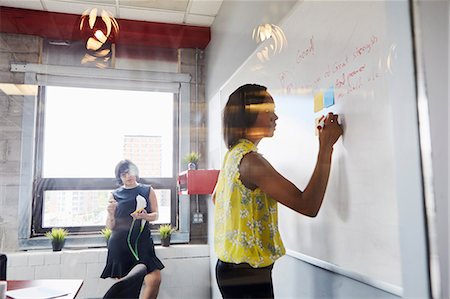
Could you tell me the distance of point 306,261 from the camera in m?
0.71

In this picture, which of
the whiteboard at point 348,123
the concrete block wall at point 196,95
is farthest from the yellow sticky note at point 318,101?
the concrete block wall at point 196,95

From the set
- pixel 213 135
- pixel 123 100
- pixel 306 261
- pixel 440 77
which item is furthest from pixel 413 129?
pixel 123 100

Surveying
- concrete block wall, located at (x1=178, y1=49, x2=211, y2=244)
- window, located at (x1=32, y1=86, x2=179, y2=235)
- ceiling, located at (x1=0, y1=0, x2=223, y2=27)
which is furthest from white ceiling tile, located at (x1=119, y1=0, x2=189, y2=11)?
window, located at (x1=32, y1=86, x2=179, y2=235)

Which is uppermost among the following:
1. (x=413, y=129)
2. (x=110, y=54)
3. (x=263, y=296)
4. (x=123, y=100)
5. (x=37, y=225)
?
(x=110, y=54)

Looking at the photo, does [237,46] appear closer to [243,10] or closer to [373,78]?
Answer: [243,10]

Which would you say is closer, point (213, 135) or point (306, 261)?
point (306, 261)

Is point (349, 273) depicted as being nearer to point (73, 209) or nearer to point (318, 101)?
point (318, 101)

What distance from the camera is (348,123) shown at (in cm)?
58

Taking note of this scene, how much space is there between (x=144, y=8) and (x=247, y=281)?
2.54 feet

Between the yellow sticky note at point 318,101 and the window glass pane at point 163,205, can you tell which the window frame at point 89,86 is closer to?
the window glass pane at point 163,205

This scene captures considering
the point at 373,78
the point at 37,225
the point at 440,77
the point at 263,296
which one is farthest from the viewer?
the point at 37,225

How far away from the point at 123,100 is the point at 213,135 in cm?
30

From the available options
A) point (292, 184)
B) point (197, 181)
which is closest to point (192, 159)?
point (197, 181)

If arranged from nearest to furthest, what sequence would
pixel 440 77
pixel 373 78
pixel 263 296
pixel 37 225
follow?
pixel 440 77, pixel 373 78, pixel 263 296, pixel 37 225
